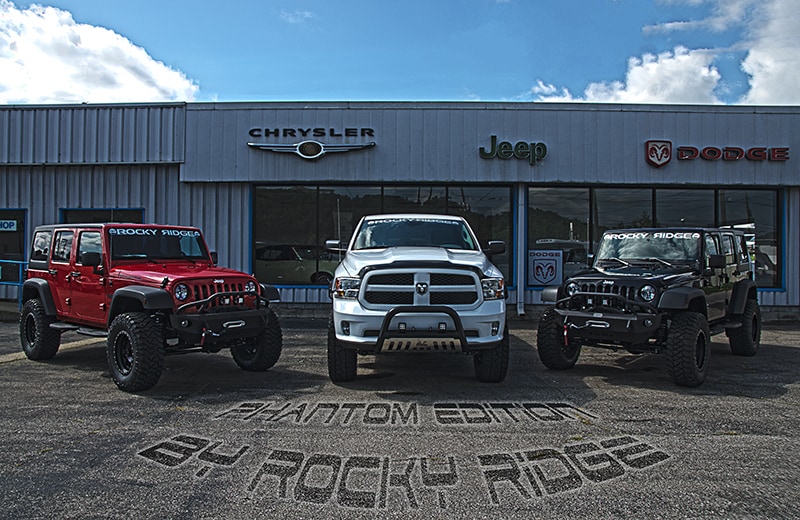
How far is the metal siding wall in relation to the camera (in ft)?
48.2

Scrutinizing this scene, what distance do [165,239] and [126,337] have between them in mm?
1923

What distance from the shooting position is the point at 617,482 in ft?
13.5

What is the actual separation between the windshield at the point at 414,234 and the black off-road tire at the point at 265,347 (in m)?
1.48

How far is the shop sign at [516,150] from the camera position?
1425 centimetres

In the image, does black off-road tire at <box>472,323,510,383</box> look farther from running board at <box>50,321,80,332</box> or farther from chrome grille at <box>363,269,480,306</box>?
running board at <box>50,321,80,332</box>

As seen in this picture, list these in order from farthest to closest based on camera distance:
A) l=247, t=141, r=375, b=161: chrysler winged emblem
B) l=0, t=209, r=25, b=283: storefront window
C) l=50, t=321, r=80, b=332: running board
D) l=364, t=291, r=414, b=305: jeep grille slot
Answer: l=0, t=209, r=25, b=283: storefront window < l=247, t=141, r=375, b=161: chrysler winged emblem < l=50, t=321, r=80, b=332: running board < l=364, t=291, r=414, b=305: jeep grille slot

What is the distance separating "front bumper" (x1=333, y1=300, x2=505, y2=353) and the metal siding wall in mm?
9948

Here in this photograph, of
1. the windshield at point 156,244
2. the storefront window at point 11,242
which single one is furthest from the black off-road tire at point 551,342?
the storefront window at point 11,242

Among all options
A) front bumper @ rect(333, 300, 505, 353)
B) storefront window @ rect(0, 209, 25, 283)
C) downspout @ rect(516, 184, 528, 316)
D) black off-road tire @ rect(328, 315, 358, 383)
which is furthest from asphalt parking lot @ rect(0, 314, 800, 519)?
storefront window @ rect(0, 209, 25, 283)

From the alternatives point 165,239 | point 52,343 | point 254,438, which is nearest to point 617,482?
point 254,438

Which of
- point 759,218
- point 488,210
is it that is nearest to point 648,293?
point 488,210

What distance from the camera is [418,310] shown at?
6.36m

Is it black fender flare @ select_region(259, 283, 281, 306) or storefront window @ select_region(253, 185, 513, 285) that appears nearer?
black fender flare @ select_region(259, 283, 281, 306)

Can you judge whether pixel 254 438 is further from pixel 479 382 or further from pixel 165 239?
pixel 165 239
